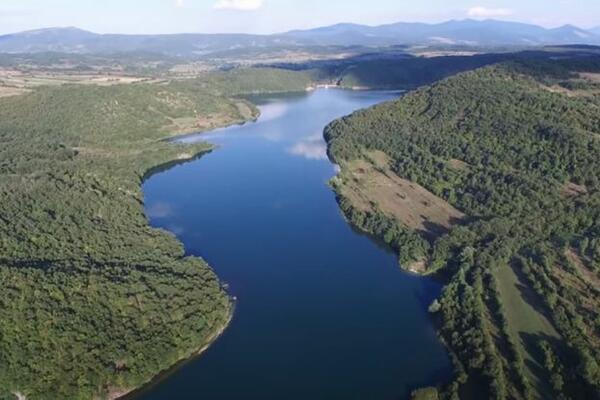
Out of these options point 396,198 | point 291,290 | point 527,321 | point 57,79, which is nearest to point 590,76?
point 396,198

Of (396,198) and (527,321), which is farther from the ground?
(396,198)

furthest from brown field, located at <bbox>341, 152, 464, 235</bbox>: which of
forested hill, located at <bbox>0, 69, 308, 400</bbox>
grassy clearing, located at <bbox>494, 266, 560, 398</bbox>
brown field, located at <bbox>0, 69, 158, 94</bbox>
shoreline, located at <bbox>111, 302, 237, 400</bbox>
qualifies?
Result: brown field, located at <bbox>0, 69, 158, 94</bbox>

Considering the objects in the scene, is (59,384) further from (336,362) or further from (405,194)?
(405,194)

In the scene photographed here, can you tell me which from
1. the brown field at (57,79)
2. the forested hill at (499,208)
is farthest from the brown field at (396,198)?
the brown field at (57,79)

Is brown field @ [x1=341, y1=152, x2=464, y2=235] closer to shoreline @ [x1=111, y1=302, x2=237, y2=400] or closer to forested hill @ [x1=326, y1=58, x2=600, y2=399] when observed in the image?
forested hill @ [x1=326, y1=58, x2=600, y2=399]

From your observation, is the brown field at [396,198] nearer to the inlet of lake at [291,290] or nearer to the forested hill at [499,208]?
the forested hill at [499,208]

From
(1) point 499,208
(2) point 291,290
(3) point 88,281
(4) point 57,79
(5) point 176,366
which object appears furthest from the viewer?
(4) point 57,79

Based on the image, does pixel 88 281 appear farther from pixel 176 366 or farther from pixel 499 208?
pixel 499 208
